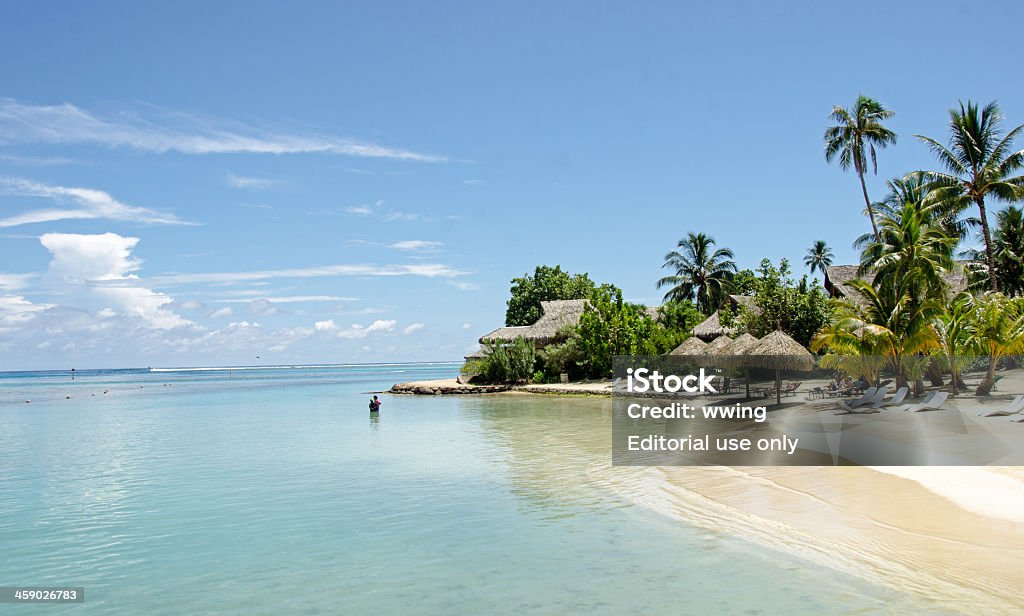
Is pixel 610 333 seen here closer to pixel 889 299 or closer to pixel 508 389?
pixel 508 389

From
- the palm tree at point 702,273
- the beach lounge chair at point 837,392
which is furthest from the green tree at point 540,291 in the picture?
the beach lounge chair at point 837,392

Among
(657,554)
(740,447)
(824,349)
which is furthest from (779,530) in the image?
(824,349)

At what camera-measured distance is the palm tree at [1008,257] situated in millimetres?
28891

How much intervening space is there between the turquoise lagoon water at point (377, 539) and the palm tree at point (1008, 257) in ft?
69.9

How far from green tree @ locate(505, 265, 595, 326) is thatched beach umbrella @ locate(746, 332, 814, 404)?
3099cm

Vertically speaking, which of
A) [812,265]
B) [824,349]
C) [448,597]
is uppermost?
[812,265]

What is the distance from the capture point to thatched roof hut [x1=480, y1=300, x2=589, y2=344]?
3862 cm

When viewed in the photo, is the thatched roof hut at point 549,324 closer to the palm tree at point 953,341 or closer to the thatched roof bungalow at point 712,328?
the thatched roof bungalow at point 712,328

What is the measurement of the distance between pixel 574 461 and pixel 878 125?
982 inches

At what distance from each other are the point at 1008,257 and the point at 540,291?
99.1ft

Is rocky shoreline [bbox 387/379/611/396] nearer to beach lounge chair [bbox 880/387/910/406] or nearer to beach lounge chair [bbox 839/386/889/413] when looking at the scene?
beach lounge chair [bbox 839/386/889/413]

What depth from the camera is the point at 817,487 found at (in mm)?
10391

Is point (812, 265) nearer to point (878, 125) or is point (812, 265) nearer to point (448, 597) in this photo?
point (878, 125)

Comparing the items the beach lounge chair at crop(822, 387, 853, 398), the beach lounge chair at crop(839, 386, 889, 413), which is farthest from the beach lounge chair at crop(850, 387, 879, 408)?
the beach lounge chair at crop(822, 387, 853, 398)
